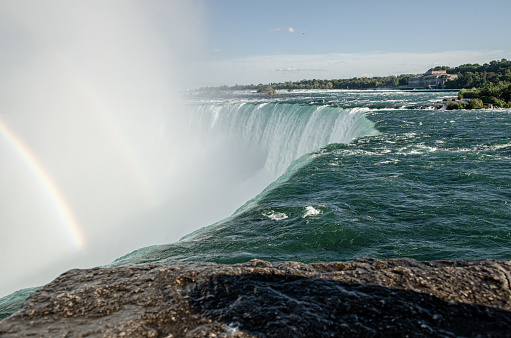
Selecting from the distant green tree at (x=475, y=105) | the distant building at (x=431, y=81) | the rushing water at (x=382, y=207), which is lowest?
the rushing water at (x=382, y=207)

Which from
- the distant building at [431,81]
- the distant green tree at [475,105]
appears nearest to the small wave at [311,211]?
the distant green tree at [475,105]

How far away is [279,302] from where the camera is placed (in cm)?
267

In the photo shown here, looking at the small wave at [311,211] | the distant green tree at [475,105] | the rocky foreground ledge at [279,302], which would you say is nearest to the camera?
the rocky foreground ledge at [279,302]

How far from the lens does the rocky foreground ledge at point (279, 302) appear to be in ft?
7.66

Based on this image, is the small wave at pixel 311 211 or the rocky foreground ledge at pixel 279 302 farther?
the small wave at pixel 311 211

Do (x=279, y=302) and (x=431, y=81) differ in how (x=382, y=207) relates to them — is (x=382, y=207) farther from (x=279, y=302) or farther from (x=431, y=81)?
(x=431, y=81)

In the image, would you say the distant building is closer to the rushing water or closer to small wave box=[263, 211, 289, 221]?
the rushing water

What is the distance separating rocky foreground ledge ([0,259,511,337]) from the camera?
234 cm

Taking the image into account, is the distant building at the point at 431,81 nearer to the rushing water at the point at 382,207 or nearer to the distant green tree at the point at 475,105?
the distant green tree at the point at 475,105

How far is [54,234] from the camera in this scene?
1909 cm

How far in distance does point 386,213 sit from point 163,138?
3338cm

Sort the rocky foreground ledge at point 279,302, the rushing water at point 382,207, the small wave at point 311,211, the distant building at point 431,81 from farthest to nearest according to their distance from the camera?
the distant building at point 431,81
the small wave at point 311,211
the rushing water at point 382,207
the rocky foreground ledge at point 279,302

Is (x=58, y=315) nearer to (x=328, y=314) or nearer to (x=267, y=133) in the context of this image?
(x=328, y=314)

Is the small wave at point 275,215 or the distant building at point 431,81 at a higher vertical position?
the distant building at point 431,81
